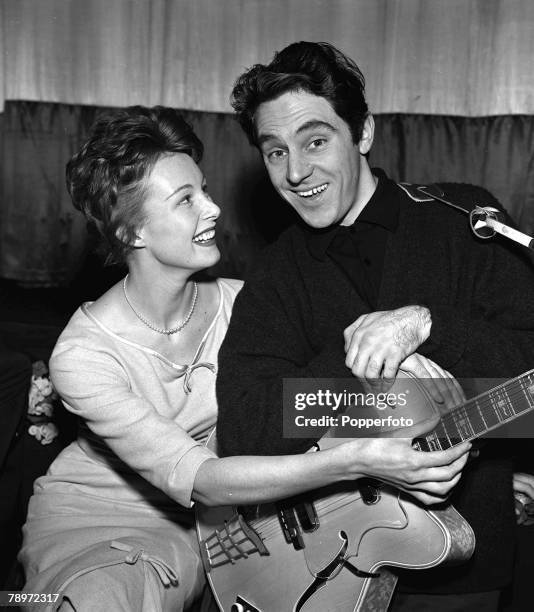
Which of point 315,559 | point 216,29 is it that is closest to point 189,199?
point 315,559

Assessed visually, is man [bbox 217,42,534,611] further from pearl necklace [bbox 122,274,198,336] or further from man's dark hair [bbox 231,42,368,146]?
pearl necklace [bbox 122,274,198,336]

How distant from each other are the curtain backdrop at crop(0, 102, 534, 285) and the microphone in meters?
1.26

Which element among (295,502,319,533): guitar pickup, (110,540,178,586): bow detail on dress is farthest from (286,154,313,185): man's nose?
(110,540,178,586): bow detail on dress

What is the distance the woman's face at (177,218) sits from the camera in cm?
182

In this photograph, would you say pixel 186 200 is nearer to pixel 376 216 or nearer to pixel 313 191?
pixel 313 191

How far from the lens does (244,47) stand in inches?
118

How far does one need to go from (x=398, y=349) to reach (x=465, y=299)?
0.25 meters

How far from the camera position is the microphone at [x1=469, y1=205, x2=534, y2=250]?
1.54m

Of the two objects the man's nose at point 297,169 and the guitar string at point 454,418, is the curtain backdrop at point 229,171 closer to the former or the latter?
the man's nose at point 297,169

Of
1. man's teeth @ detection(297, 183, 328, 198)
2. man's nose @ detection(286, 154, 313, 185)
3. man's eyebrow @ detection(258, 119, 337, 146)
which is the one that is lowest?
man's teeth @ detection(297, 183, 328, 198)

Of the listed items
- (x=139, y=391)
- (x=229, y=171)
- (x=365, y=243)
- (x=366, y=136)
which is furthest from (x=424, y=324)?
(x=229, y=171)

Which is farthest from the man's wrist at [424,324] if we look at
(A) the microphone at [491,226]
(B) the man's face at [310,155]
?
(B) the man's face at [310,155]

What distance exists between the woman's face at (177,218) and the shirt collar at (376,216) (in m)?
0.23

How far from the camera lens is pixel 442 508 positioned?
4.98 ft
